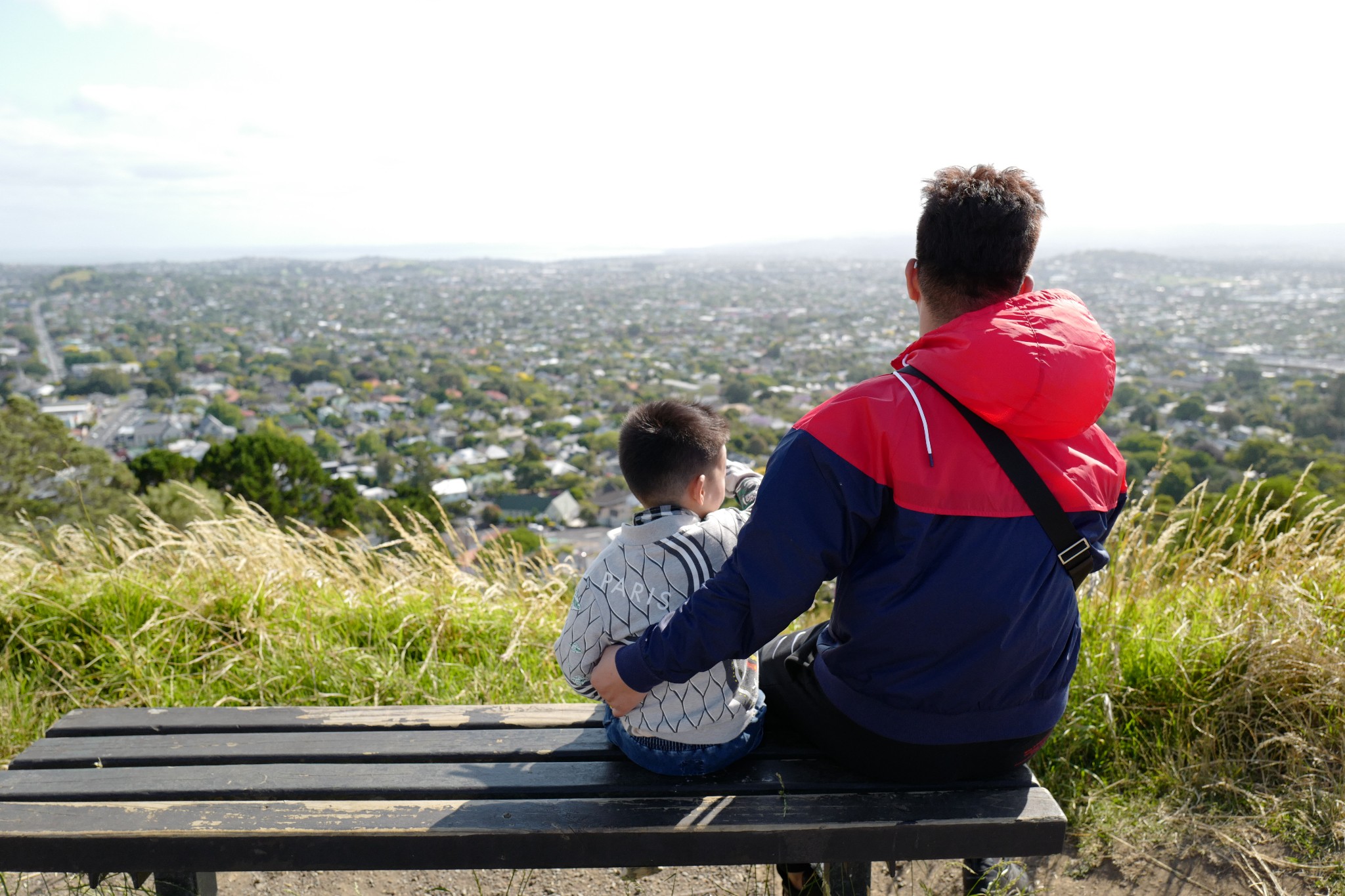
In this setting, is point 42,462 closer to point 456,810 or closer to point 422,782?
point 422,782

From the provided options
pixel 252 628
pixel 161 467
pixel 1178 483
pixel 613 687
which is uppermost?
pixel 613 687

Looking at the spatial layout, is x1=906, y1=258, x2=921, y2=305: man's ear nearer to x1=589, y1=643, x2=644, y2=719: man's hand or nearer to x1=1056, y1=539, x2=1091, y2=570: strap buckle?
x1=1056, y1=539, x2=1091, y2=570: strap buckle

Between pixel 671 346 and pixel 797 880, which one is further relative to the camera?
pixel 671 346

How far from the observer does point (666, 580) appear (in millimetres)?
1660

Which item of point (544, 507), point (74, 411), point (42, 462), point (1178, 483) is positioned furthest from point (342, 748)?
point (74, 411)

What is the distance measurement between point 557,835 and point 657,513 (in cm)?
61

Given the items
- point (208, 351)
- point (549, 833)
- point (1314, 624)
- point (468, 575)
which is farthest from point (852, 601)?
point (208, 351)

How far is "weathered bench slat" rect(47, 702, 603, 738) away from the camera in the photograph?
197cm

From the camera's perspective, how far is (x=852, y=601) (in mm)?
1509

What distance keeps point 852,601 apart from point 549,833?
0.67 m

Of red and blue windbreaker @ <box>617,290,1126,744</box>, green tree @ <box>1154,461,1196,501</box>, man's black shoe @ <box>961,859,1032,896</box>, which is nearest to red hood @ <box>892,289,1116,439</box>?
red and blue windbreaker @ <box>617,290,1126,744</box>

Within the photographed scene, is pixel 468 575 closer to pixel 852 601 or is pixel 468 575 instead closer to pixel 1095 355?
pixel 852 601

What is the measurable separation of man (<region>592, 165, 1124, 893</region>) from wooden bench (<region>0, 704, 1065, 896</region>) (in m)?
0.14

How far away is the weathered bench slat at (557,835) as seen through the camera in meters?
1.51
